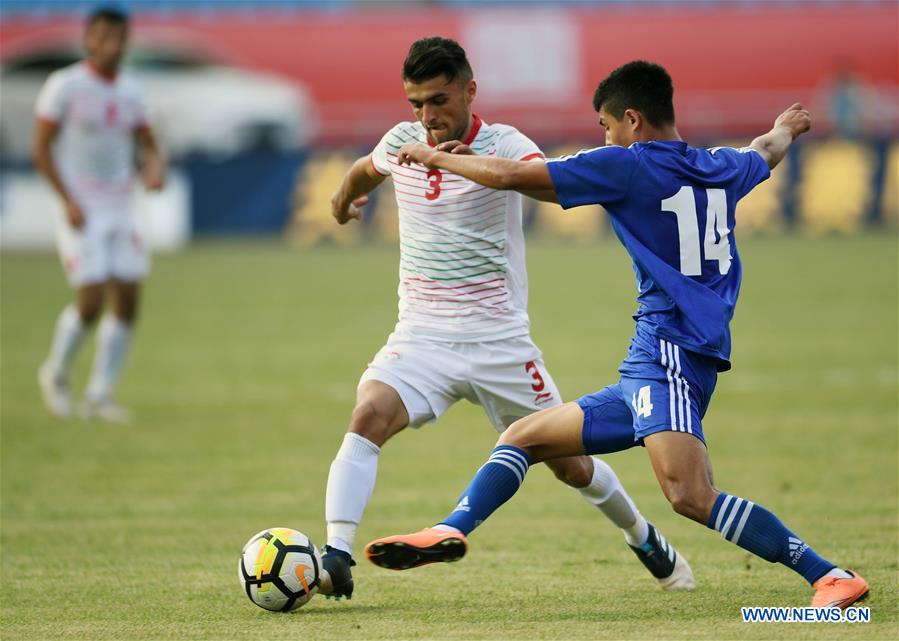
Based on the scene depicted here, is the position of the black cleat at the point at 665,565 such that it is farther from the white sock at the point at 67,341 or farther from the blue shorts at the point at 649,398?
the white sock at the point at 67,341

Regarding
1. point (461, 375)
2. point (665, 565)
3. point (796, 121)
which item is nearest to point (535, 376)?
point (461, 375)

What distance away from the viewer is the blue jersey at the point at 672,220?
17.8 feet

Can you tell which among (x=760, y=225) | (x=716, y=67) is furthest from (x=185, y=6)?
(x=760, y=225)

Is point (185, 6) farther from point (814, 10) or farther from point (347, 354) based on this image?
point (347, 354)

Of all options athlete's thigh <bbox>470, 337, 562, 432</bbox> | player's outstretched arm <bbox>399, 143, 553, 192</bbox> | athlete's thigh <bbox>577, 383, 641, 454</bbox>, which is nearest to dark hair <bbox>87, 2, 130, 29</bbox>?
athlete's thigh <bbox>470, 337, 562, 432</bbox>

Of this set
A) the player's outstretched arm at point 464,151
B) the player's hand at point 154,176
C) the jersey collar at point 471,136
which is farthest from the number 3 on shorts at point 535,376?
the player's hand at point 154,176

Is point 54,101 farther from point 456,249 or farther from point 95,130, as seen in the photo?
point 456,249

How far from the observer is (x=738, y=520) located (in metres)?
5.29

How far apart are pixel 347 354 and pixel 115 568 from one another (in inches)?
313

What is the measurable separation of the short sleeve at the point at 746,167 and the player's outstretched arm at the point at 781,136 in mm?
85

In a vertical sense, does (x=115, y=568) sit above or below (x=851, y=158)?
below

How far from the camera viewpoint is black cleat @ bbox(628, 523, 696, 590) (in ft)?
19.9

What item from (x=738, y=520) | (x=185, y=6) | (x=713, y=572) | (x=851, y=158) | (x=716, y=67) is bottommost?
(x=713, y=572)

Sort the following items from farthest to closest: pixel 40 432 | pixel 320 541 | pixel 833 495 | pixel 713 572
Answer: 1. pixel 40 432
2. pixel 833 495
3. pixel 320 541
4. pixel 713 572
